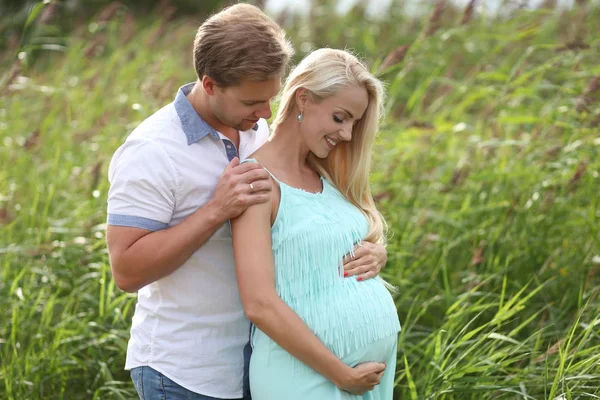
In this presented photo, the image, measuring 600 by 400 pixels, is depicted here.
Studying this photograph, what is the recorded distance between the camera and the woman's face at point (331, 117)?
7.95 ft

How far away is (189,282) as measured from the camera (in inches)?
93.7

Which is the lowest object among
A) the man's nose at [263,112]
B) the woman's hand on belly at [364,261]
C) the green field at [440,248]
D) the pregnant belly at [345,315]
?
the green field at [440,248]

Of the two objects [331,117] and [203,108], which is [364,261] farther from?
[203,108]

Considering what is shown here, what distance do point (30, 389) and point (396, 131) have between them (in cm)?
302

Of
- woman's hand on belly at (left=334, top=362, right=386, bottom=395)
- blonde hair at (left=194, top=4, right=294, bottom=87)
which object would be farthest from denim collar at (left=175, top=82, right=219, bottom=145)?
woman's hand on belly at (left=334, top=362, right=386, bottom=395)

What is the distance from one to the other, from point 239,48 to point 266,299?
2.20 ft

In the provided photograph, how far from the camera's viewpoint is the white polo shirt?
229cm

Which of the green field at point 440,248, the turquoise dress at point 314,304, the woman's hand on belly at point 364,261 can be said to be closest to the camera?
the turquoise dress at point 314,304

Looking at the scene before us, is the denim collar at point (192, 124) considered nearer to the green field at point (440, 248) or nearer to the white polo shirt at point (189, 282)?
the white polo shirt at point (189, 282)

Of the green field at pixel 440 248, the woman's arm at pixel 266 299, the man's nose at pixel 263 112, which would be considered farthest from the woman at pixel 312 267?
the green field at pixel 440 248

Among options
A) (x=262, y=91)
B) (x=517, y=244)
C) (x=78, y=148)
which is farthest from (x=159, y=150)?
(x=78, y=148)

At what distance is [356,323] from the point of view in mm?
2398

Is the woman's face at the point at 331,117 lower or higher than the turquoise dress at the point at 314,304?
higher

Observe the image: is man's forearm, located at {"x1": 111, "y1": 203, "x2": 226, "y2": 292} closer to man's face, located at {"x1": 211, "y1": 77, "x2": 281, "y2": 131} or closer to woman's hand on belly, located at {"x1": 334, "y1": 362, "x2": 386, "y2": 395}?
man's face, located at {"x1": 211, "y1": 77, "x2": 281, "y2": 131}
